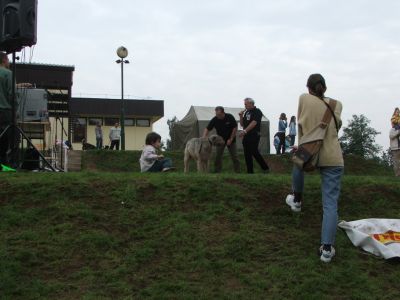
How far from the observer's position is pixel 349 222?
20.7ft

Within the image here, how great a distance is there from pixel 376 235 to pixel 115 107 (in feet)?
117

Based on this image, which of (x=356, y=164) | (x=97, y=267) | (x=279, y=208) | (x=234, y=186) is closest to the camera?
(x=97, y=267)

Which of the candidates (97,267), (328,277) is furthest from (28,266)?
(328,277)

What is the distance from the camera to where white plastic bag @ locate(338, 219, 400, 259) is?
18.9 feet

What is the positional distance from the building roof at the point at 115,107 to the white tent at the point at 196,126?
41.3ft

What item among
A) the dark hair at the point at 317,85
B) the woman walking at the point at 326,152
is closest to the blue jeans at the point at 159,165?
the woman walking at the point at 326,152

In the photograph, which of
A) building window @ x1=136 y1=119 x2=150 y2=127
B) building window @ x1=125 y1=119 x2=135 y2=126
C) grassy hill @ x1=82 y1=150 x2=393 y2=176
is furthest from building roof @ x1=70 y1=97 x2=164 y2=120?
grassy hill @ x1=82 y1=150 x2=393 y2=176

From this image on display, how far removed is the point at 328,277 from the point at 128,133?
122 feet

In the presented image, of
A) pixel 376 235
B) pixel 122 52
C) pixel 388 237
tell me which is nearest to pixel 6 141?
pixel 376 235

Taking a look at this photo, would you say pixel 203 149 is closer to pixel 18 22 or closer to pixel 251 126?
pixel 251 126

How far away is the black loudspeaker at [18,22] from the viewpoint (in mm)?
8289

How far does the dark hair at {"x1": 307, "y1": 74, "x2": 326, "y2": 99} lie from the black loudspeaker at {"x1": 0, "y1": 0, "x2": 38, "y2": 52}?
475 centimetres

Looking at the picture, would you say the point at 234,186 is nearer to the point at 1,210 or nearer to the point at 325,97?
the point at 325,97

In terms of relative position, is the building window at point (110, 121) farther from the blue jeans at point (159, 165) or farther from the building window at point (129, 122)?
the blue jeans at point (159, 165)
